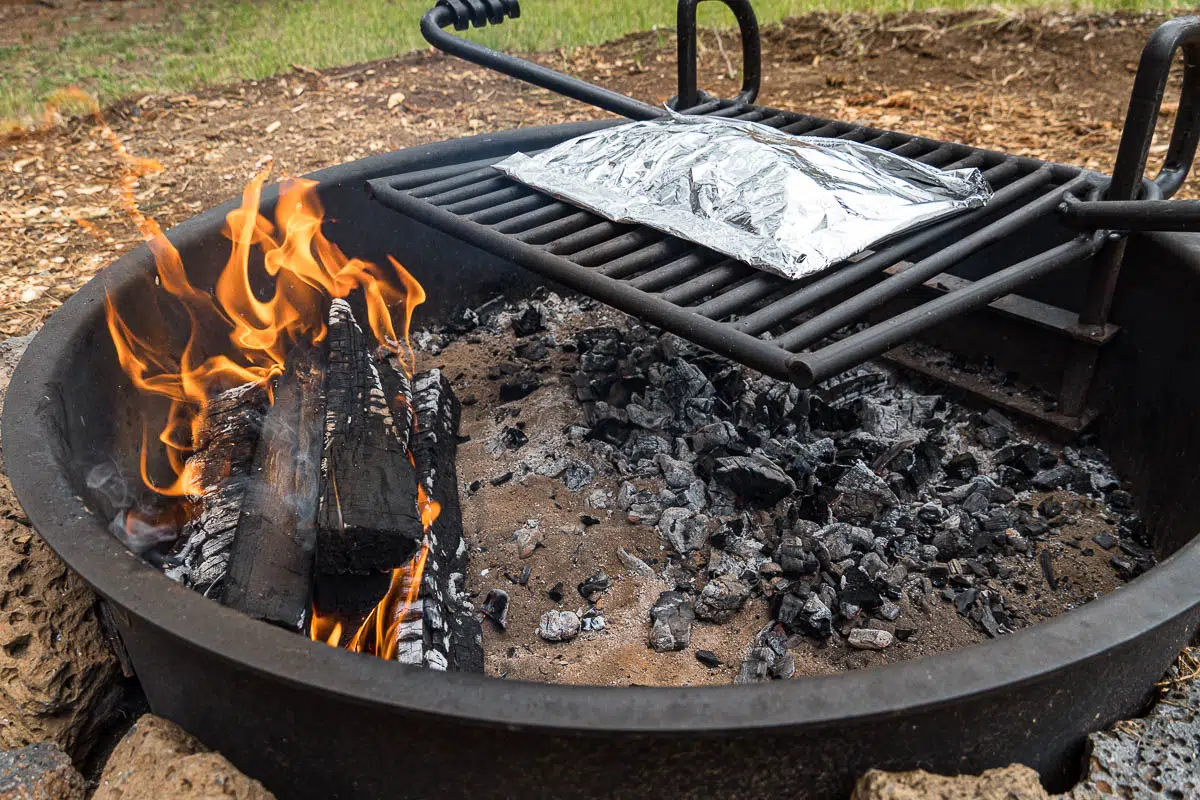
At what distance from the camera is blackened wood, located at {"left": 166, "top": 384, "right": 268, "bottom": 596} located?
77.5 inches

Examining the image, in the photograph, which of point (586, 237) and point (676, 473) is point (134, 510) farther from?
point (676, 473)

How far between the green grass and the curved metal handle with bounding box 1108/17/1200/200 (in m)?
4.43

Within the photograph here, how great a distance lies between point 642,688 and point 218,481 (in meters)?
1.35

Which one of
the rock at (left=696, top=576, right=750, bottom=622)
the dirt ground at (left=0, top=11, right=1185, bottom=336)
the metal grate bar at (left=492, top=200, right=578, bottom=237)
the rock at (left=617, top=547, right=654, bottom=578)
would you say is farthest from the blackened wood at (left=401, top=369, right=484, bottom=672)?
the dirt ground at (left=0, top=11, right=1185, bottom=336)

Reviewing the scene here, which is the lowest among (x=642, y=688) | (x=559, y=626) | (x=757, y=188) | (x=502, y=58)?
(x=559, y=626)

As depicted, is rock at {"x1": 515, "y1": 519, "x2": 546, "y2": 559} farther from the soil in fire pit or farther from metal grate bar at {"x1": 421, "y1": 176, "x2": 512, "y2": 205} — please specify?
metal grate bar at {"x1": 421, "y1": 176, "x2": 512, "y2": 205}

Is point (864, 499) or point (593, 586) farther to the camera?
point (864, 499)

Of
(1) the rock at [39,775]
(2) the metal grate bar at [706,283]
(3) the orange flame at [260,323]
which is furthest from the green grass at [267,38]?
(2) the metal grate bar at [706,283]

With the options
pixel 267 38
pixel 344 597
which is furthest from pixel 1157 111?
pixel 267 38

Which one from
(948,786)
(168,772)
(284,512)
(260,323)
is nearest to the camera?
(948,786)

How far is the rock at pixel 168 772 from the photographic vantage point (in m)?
1.40

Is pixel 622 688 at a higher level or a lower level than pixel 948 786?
higher

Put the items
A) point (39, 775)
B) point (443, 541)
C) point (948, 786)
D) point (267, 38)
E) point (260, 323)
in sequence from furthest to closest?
1. point (267, 38)
2. point (260, 323)
3. point (443, 541)
4. point (39, 775)
5. point (948, 786)

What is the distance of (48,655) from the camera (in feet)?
5.84
